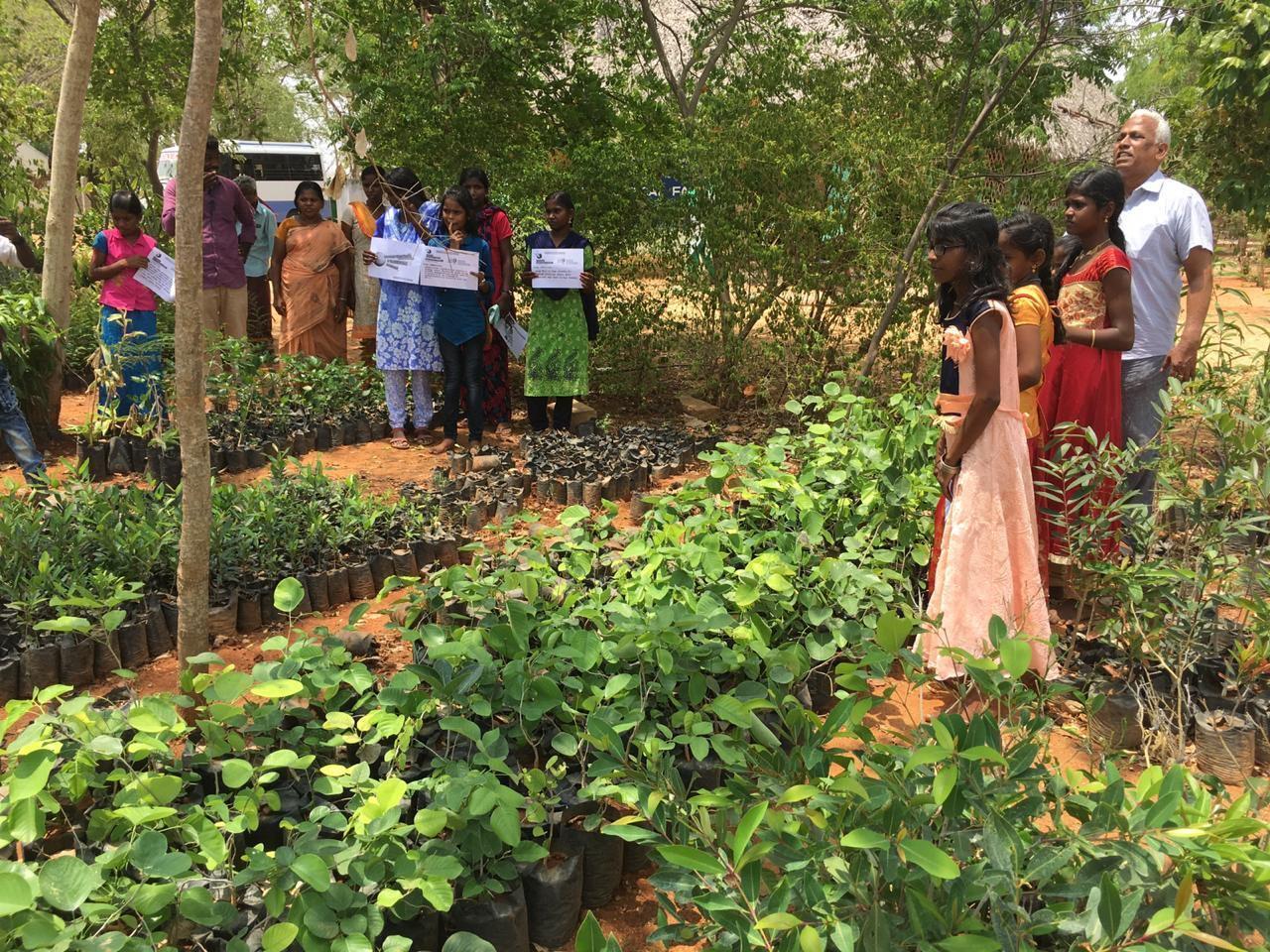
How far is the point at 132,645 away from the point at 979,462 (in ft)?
10.1

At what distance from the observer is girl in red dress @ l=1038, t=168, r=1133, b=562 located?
137 inches

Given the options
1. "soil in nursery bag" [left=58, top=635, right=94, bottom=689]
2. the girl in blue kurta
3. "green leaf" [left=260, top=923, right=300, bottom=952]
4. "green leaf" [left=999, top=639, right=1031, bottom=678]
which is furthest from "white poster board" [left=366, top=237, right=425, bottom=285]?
"green leaf" [left=999, top=639, right=1031, bottom=678]

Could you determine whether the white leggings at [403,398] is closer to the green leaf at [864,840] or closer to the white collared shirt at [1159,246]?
the white collared shirt at [1159,246]

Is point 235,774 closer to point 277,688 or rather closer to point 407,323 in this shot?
point 277,688

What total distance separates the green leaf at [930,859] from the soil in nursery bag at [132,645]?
3.02m

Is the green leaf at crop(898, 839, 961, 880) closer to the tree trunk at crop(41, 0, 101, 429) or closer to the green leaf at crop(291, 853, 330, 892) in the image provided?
the green leaf at crop(291, 853, 330, 892)

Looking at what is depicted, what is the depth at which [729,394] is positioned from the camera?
7.38 metres

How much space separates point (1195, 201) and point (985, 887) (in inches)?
132

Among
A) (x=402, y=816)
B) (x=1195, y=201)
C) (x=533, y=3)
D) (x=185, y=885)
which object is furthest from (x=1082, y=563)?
(x=533, y=3)

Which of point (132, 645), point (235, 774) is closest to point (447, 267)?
point (132, 645)

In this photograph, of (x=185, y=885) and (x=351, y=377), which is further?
(x=351, y=377)

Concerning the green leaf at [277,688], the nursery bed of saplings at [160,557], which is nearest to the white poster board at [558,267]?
the nursery bed of saplings at [160,557]

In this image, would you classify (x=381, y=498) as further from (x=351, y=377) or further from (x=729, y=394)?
(x=729, y=394)

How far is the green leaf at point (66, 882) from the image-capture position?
5.17 ft
